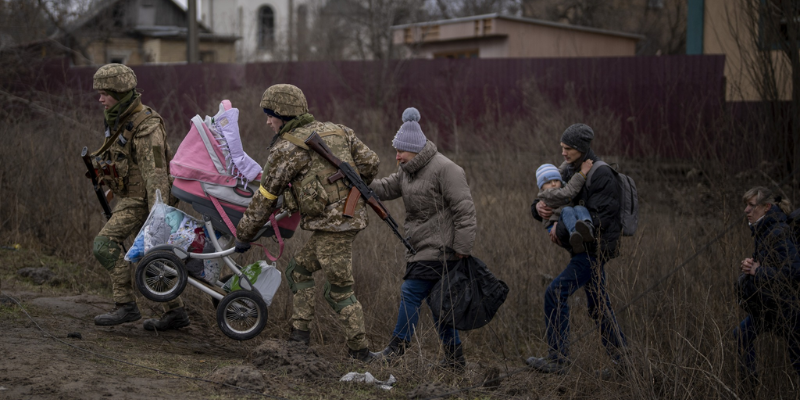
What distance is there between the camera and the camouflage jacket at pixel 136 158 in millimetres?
5262

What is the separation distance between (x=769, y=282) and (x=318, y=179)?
123 inches

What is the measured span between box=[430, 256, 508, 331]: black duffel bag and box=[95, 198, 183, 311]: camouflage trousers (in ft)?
7.52

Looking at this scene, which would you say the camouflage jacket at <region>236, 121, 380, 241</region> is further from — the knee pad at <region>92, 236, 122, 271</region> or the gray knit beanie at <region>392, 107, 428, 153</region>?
the knee pad at <region>92, 236, 122, 271</region>

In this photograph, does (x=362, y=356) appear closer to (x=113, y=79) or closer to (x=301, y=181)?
(x=301, y=181)

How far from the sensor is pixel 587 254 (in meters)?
5.20

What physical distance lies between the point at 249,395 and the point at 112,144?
2325 mm

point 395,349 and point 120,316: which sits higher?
point 120,316

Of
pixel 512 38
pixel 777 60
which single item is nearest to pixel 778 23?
pixel 777 60

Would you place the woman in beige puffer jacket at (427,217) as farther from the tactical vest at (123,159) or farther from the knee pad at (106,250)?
the knee pad at (106,250)

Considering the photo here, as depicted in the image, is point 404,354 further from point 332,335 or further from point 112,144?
point 112,144

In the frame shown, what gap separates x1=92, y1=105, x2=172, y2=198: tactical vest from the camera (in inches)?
209

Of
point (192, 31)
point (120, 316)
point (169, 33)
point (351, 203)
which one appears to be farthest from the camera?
point (169, 33)

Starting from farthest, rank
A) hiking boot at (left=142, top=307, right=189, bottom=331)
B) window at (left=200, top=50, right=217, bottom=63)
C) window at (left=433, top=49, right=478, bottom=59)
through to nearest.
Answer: window at (left=200, top=50, right=217, bottom=63), window at (left=433, top=49, right=478, bottom=59), hiking boot at (left=142, top=307, right=189, bottom=331)

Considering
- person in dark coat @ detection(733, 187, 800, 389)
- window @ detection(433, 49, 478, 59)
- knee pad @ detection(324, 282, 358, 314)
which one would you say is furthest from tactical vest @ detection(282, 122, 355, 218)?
window @ detection(433, 49, 478, 59)
